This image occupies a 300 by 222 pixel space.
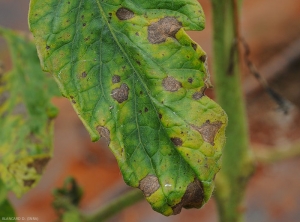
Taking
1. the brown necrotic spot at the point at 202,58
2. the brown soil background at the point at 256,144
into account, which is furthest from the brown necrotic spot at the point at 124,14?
the brown soil background at the point at 256,144

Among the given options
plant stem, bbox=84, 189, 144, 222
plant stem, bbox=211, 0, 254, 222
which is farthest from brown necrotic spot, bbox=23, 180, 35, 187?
plant stem, bbox=211, 0, 254, 222

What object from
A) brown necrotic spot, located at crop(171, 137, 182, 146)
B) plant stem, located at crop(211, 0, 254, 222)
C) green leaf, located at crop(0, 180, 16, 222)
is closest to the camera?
brown necrotic spot, located at crop(171, 137, 182, 146)

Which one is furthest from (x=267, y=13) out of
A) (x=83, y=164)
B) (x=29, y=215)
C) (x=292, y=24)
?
(x=29, y=215)

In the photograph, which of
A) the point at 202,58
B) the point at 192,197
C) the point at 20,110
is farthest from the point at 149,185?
the point at 20,110

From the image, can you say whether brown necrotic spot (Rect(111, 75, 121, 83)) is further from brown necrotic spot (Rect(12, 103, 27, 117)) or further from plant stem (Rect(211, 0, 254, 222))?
brown necrotic spot (Rect(12, 103, 27, 117))

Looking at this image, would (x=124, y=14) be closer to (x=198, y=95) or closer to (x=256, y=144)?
(x=198, y=95)

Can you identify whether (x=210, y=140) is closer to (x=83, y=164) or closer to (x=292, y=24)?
(x=83, y=164)

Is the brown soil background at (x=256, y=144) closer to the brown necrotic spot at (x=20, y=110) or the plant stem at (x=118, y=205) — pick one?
the brown necrotic spot at (x=20, y=110)
